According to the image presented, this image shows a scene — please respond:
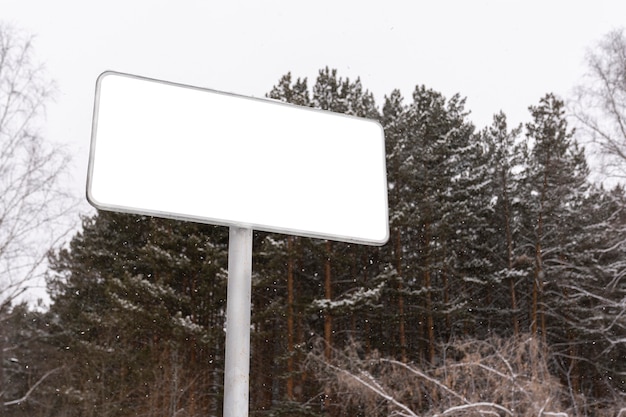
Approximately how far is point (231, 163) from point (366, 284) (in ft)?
48.0

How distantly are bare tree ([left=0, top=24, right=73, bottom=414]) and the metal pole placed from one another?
9080 millimetres

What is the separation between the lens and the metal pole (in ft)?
2.86

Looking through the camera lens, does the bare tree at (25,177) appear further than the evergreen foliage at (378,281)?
No

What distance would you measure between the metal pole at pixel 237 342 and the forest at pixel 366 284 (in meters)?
13.0

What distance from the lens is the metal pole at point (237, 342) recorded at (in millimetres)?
873

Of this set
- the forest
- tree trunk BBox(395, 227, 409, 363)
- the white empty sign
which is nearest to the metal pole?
the white empty sign

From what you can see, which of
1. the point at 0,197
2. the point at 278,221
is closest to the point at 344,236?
the point at 278,221

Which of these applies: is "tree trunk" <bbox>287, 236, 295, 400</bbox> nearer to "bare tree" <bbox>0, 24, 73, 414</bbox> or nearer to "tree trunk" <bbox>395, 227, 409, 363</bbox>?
"tree trunk" <bbox>395, 227, 409, 363</bbox>

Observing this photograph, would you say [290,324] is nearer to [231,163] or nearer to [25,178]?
[25,178]

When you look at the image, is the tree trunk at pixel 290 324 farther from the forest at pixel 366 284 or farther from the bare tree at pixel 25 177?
the bare tree at pixel 25 177

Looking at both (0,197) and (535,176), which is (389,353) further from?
(0,197)

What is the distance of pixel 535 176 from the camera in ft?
54.0

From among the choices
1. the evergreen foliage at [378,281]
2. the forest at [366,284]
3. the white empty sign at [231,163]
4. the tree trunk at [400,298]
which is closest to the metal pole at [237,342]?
the white empty sign at [231,163]

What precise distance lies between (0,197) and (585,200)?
1237 cm
